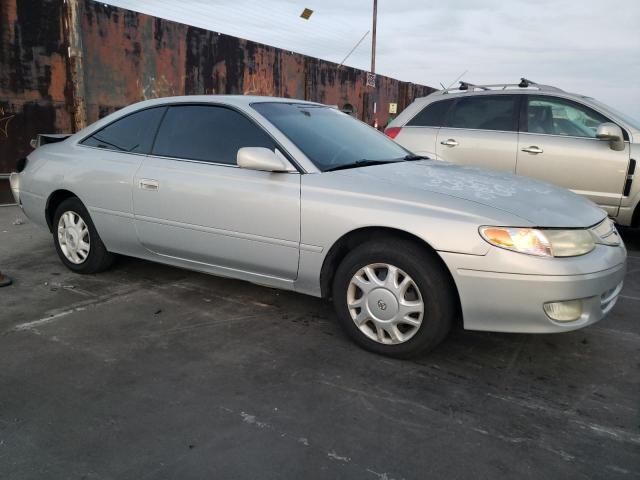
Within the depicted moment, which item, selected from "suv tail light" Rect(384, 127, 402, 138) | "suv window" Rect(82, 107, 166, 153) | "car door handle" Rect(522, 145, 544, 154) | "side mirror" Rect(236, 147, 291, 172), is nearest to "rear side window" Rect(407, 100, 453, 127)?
"suv tail light" Rect(384, 127, 402, 138)

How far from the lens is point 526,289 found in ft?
8.66

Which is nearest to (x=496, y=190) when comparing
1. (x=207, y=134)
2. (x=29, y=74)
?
(x=207, y=134)

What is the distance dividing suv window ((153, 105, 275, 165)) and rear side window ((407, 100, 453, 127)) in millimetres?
3418

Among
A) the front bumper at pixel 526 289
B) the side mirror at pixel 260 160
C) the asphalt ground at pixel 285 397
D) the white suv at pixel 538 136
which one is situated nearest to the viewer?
the asphalt ground at pixel 285 397

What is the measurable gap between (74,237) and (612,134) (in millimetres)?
5127

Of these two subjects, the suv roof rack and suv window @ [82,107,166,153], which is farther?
the suv roof rack

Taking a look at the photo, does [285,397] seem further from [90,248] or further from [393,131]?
[393,131]

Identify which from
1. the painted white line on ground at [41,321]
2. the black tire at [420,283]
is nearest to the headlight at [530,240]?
the black tire at [420,283]

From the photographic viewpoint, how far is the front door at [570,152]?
5.50 m

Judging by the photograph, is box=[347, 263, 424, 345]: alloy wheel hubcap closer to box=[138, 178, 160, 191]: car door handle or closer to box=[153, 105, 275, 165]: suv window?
box=[153, 105, 275, 165]: suv window

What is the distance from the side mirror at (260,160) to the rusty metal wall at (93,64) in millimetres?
5555

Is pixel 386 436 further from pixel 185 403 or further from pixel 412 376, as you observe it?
pixel 185 403

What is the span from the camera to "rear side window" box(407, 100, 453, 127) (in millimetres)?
6387

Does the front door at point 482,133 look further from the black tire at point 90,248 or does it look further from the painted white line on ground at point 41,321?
the painted white line on ground at point 41,321
